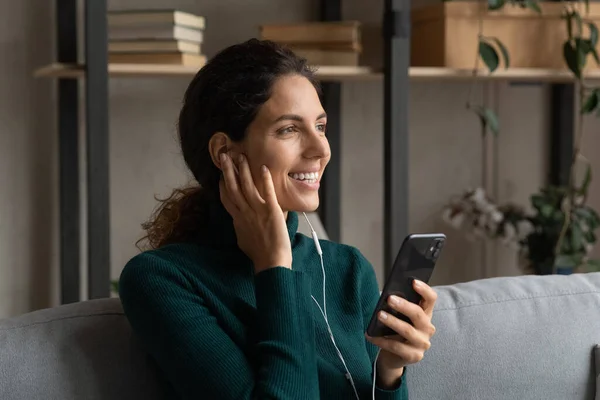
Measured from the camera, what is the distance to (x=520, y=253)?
2.80 metres

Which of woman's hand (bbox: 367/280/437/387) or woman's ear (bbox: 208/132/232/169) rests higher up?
woman's ear (bbox: 208/132/232/169)

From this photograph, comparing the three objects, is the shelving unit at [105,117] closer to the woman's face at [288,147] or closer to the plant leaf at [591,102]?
the plant leaf at [591,102]

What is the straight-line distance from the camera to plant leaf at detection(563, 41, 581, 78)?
2441 mm

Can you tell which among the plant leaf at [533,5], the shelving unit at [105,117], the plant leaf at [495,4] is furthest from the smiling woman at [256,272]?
the plant leaf at [533,5]

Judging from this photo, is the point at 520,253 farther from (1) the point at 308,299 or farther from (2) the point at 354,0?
(1) the point at 308,299

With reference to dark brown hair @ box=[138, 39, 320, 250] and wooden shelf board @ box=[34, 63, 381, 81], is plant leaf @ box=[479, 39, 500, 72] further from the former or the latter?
dark brown hair @ box=[138, 39, 320, 250]

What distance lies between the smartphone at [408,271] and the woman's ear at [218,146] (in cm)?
30

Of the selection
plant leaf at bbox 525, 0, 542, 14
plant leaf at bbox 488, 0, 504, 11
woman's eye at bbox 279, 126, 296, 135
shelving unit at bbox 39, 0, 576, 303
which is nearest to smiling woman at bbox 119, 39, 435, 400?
woman's eye at bbox 279, 126, 296, 135

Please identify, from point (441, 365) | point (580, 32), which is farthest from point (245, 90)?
point (580, 32)

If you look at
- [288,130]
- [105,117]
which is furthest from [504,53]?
[288,130]

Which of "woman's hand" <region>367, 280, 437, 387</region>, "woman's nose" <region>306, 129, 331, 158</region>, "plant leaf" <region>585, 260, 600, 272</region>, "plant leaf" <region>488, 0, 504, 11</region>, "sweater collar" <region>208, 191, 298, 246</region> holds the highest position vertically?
"plant leaf" <region>488, 0, 504, 11</region>

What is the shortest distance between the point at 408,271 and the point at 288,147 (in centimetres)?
25

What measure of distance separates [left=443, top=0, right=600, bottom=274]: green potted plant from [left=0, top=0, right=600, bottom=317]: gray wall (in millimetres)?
117

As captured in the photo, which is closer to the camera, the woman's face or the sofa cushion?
the sofa cushion
